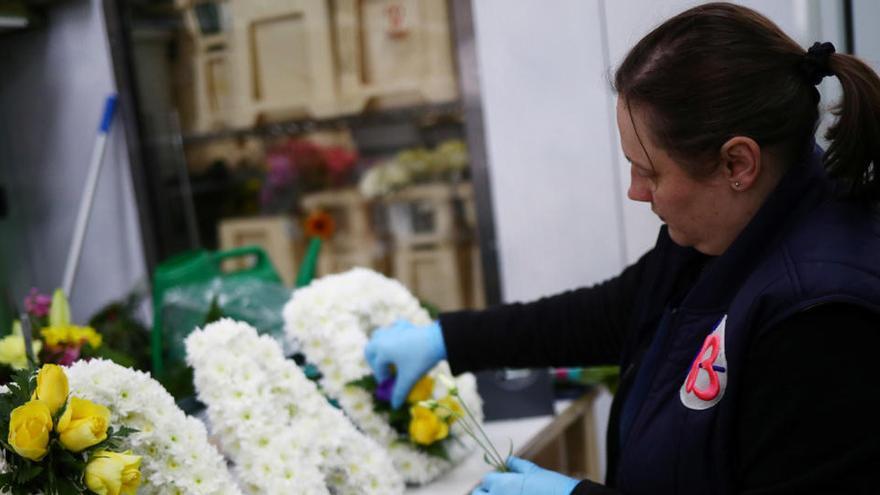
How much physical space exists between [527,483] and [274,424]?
37 centimetres

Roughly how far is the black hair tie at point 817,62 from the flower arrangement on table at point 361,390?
2.41 ft

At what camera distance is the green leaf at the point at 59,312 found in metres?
1.60

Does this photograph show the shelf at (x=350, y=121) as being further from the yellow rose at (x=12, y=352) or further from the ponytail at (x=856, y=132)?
the ponytail at (x=856, y=132)

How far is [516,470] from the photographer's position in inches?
50.0

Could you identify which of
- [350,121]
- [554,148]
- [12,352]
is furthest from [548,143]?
[12,352]

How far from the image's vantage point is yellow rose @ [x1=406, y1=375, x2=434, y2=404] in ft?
4.80

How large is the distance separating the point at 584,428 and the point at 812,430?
1.13m

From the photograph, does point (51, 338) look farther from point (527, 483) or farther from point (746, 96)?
point (746, 96)

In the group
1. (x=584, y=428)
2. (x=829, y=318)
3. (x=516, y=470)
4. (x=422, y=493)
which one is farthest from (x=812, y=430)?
(x=584, y=428)

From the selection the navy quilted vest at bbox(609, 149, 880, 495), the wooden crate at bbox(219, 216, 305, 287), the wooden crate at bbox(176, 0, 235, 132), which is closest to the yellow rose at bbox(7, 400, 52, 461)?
the navy quilted vest at bbox(609, 149, 880, 495)

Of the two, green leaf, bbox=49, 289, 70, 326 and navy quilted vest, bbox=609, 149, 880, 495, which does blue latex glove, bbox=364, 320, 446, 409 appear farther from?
green leaf, bbox=49, 289, 70, 326

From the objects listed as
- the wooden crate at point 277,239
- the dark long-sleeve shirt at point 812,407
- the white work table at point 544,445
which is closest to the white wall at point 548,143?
the white work table at point 544,445

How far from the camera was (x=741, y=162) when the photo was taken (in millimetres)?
1001

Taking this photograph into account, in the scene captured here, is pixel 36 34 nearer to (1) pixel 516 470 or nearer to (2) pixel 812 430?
(1) pixel 516 470
